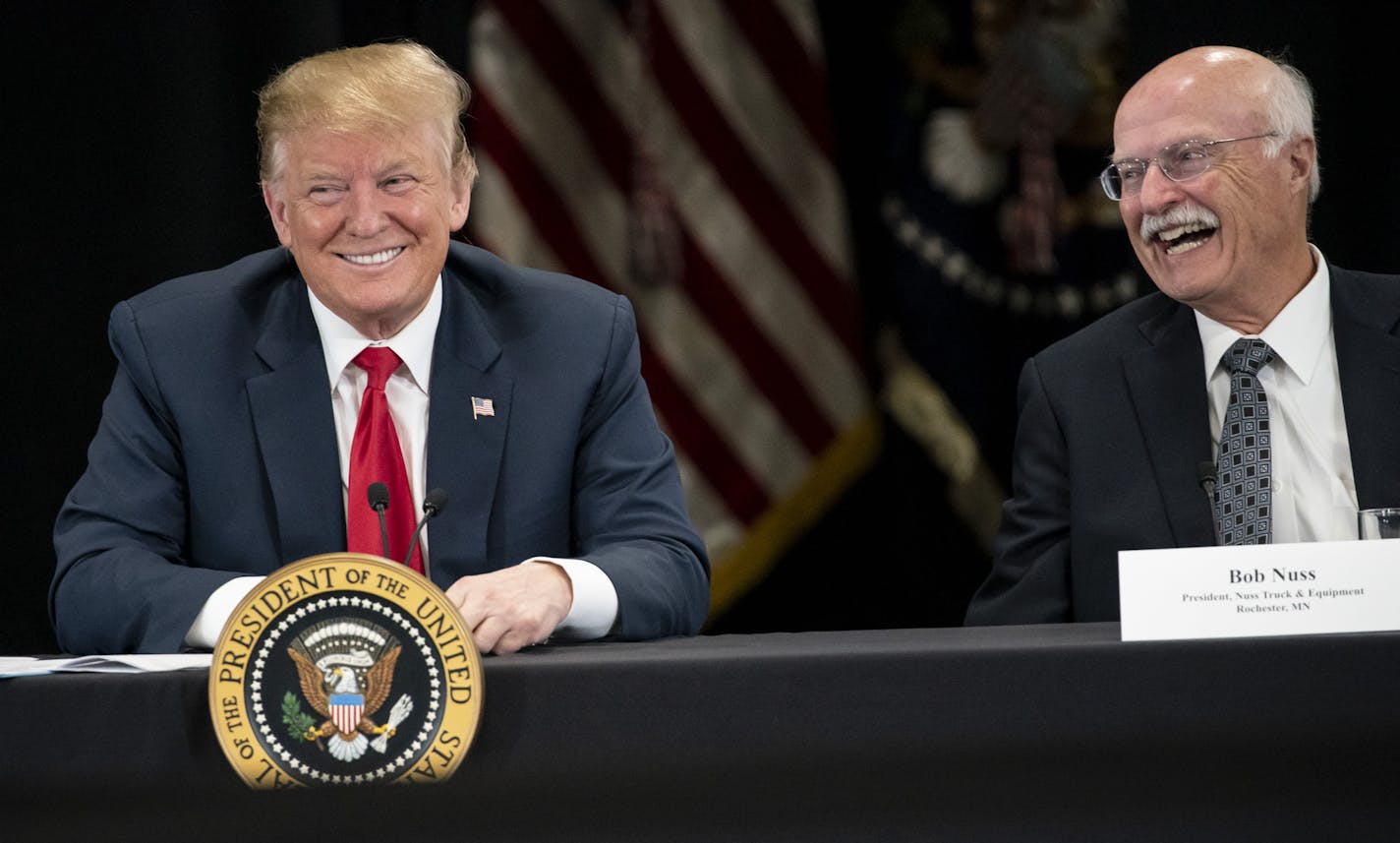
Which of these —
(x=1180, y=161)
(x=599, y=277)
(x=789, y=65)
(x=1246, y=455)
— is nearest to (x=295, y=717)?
(x=1246, y=455)

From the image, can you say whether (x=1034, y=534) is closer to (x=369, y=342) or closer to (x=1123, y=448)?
(x=1123, y=448)

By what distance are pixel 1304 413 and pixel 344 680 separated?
1558 mm

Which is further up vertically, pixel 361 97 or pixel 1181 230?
pixel 361 97

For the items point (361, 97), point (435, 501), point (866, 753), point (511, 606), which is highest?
point (361, 97)

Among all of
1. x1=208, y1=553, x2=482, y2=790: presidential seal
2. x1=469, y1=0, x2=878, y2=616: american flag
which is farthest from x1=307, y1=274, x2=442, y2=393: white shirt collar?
x1=469, y1=0, x2=878, y2=616: american flag

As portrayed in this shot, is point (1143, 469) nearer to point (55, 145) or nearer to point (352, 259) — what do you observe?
point (352, 259)

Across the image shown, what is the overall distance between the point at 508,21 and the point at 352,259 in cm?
171

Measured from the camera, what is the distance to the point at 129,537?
211 centimetres

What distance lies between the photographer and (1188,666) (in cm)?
146

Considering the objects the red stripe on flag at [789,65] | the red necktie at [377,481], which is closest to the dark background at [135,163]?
the red stripe on flag at [789,65]

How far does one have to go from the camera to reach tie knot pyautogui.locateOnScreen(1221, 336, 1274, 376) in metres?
2.41

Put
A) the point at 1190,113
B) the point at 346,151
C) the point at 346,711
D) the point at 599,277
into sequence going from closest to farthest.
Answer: the point at 346,711 < the point at 346,151 < the point at 1190,113 < the point at 599,277

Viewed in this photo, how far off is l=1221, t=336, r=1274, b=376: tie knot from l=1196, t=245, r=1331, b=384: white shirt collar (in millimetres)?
14

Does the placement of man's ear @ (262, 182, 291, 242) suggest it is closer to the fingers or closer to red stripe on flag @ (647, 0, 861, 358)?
the fingers
